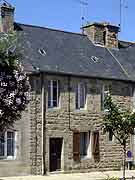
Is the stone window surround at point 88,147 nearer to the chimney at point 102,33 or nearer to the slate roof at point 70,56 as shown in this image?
the slate roof at point 70,56

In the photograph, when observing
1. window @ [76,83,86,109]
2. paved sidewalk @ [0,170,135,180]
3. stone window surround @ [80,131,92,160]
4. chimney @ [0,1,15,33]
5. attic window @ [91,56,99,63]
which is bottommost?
paved sidewalk @ [0,170,135,180]

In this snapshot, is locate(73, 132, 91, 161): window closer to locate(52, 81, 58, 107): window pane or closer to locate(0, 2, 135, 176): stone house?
locate(0, 2, 135, 176): stone house

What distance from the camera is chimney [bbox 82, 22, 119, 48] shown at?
3403 centimetres

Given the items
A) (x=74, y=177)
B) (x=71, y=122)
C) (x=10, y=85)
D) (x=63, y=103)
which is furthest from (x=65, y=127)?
(x=10, y=85)

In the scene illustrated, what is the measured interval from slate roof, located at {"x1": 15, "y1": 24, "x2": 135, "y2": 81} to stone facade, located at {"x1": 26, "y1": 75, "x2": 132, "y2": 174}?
0.62 meters

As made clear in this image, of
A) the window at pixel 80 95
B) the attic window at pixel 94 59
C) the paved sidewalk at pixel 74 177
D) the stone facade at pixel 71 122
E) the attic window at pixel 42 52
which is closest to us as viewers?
the paved sidewalk at pixel 74 177

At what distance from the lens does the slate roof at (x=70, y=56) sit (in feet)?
94.6

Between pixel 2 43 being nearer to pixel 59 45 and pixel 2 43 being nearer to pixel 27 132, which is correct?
pixel 27 132

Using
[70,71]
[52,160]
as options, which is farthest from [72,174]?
[70,71]

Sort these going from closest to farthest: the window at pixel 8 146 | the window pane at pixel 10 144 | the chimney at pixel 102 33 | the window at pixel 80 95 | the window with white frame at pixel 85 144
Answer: the window at pixel 8 146, the window pane at pixel 10 144, the window at pixel 80 95, the window with white frame at pixel 85 144, the chimney at pixel 102 33

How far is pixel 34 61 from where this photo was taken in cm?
2828

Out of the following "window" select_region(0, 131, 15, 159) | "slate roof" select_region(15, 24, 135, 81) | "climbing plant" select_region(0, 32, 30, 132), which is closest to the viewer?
"climbing plant" select_region(0, 32, 30, 132)

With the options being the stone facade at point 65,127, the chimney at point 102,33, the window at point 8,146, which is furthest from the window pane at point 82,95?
the chimney at point 102,33

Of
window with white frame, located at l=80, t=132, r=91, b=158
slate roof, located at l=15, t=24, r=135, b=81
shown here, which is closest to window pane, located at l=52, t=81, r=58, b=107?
slate roof, located at l=15, t=24, r=135, b=81
